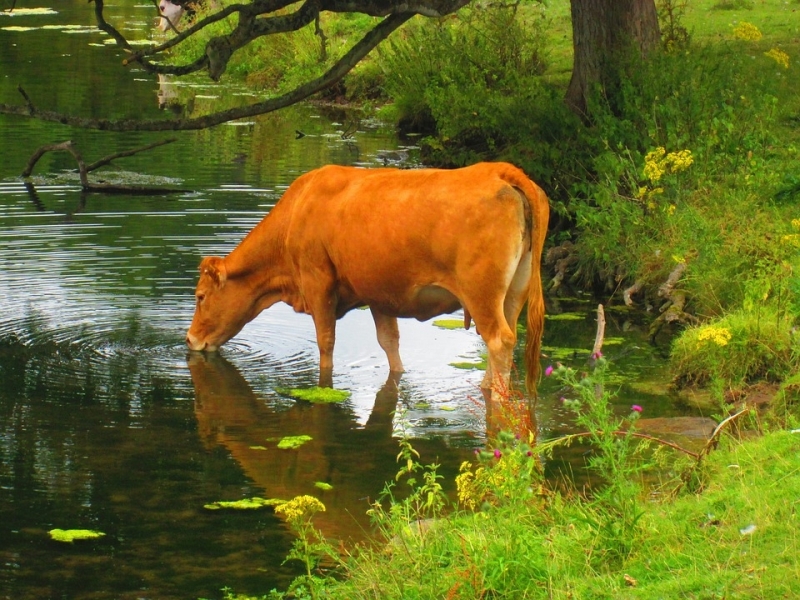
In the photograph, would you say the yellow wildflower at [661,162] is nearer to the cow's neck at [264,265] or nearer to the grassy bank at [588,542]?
the cow's neck at [264,265]

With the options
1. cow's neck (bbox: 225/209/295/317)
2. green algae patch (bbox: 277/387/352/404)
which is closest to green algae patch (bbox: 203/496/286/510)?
green algae patch (bbox: 277/387/352/404)

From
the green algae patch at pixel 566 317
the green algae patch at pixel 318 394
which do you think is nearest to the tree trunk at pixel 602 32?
the green algae patch at pixel 566 317

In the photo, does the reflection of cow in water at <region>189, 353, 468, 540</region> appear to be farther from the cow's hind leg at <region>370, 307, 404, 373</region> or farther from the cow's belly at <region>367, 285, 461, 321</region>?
the cow's belly at <region>367, 285, 461, 321</region>

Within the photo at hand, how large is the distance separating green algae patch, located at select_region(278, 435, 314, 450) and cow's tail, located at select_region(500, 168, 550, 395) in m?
1.45

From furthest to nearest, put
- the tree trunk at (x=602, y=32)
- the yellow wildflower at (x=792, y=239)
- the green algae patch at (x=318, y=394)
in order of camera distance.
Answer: the tree trunk at (x=602, y=32) < the yellow wildflower at (x=792, y=239) < the green algae patch at (x=318, y=394)

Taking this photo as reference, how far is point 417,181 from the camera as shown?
30.4 feet

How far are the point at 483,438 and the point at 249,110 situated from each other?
3.42m

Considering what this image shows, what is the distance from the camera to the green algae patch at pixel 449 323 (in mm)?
11344

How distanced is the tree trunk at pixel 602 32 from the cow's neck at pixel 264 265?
16.2 feet

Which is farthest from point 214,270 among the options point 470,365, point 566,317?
point 566,317

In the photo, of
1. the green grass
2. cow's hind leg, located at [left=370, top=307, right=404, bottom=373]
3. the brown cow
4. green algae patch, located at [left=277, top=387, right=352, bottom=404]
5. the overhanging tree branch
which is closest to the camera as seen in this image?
the green grass

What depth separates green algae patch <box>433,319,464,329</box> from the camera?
11.3 meters

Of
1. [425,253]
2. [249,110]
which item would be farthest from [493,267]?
[249,110]

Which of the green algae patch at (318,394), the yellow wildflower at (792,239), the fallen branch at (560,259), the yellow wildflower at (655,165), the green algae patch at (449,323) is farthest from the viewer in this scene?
Answer: the fallen branch at (560,259)
